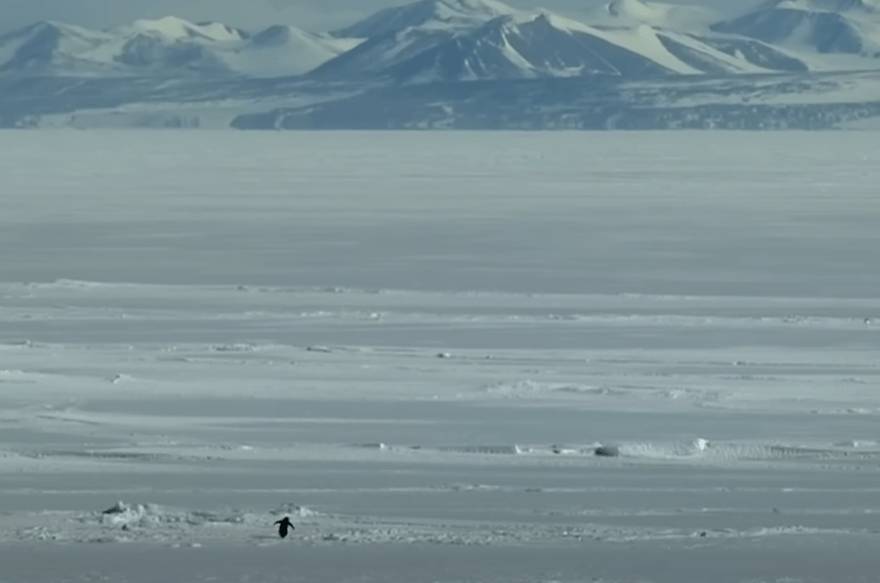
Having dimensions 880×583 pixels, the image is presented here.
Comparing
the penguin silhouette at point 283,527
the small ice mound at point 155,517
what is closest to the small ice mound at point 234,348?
the small ice mound at point 155,517

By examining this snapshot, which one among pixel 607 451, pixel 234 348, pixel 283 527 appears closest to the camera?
pixel 283 527

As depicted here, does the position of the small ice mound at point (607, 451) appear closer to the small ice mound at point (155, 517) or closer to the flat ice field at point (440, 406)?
the flat ice field at point (440, 406)

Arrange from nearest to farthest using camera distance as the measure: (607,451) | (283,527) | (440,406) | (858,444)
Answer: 1. (283,527)
2. (607,451)
3. (858,444)
4. (440,406)

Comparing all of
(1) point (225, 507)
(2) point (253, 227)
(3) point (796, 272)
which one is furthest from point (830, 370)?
(2) point (253, 227)

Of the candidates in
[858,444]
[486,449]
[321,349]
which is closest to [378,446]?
[486,449]

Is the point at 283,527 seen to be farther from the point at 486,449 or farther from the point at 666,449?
the point at 666,449

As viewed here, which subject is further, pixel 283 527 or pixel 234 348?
pixel 234 348

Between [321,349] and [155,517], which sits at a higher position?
[155,517]

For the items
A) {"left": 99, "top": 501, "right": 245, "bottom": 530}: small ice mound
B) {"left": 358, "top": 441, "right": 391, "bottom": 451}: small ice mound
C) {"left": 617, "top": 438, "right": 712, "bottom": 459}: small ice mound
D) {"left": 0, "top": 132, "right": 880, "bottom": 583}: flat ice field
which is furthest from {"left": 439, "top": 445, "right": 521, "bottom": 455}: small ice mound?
{"left": 99, "top": 501, "right": 245, "bottom": 530}: small ice mound

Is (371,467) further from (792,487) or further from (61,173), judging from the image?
(61,173)

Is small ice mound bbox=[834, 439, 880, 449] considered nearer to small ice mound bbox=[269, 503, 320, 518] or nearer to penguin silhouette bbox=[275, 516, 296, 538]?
small ice mound bbox=[269, 503, 320, 518]
